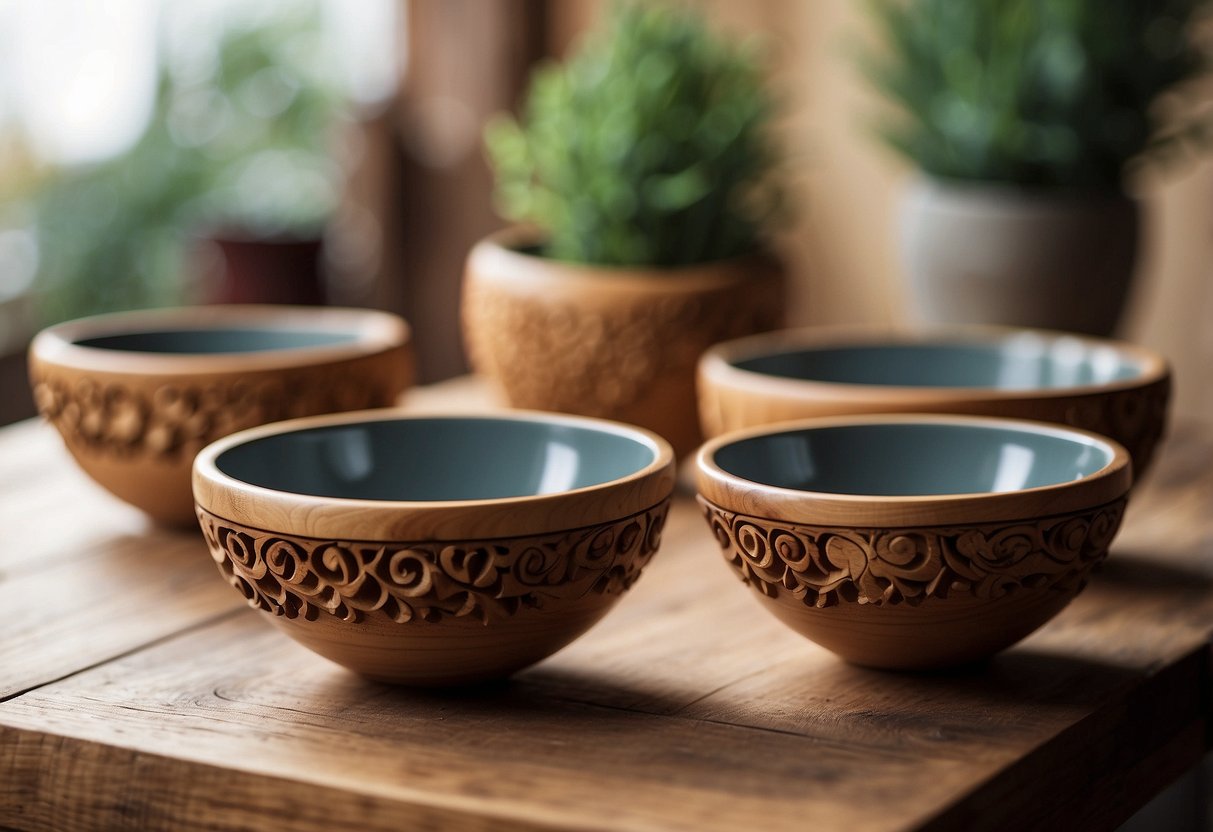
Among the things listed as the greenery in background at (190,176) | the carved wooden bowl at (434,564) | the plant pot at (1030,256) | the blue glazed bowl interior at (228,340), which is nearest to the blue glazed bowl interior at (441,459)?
the carved wooden bowl at (434,564)

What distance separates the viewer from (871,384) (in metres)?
1.01

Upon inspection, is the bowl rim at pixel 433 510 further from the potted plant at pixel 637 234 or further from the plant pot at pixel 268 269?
the plant pot at pixel 268 269

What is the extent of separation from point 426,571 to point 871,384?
470mm

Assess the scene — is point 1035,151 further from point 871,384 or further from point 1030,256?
point 871,384

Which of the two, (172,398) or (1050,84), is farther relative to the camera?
(1050,84)

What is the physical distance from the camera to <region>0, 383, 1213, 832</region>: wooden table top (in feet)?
1.87

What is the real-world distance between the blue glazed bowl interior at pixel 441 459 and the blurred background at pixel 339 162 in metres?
1.16

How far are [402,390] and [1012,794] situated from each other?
0.49 meters

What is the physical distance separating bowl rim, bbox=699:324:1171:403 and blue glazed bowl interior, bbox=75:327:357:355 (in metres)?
0.25

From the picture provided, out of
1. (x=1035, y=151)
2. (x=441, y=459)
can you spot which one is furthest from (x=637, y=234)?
(x=1035, y=151)

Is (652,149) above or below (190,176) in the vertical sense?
above

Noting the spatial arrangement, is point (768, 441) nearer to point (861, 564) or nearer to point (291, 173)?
point (861, 564)

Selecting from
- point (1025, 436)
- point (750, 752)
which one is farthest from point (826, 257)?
point (750, 752)

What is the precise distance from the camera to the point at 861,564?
25.1 inches
